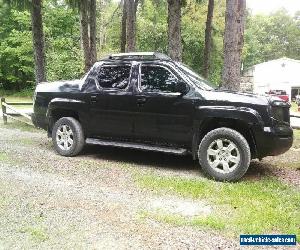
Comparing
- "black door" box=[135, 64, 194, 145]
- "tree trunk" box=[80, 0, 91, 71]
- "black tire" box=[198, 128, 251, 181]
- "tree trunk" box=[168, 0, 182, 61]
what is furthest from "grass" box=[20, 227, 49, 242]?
"tree trunk" box=[80, 0, 91, 71]

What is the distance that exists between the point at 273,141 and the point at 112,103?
318 centimetres

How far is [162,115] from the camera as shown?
317 inches

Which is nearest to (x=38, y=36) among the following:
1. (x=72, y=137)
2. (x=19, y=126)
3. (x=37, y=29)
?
(x=37, y=29)

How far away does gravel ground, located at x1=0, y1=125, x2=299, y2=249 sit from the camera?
4.80m

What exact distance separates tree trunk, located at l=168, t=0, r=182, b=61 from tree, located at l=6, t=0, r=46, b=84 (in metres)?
4.68

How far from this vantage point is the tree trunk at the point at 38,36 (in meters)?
15.0

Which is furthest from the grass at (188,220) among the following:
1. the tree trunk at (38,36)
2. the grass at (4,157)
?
the tree trunk at (38,36)

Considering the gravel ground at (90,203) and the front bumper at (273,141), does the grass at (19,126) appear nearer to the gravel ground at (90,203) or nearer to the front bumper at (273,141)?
the gravel ground at (90,203)

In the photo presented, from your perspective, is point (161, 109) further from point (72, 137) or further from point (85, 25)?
point (85, 25)

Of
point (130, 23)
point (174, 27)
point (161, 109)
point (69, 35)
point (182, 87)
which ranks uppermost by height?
point (69, 35)

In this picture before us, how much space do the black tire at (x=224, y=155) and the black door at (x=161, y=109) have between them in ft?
1.58

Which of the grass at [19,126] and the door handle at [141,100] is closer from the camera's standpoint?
the door handle at [141,100]

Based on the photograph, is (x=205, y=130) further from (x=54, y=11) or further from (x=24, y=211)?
(x=54, y=11)

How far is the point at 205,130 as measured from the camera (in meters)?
7.88
